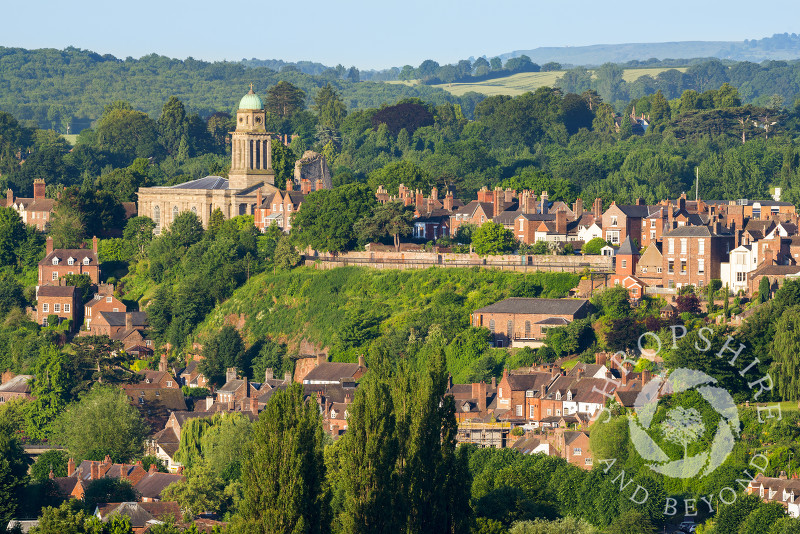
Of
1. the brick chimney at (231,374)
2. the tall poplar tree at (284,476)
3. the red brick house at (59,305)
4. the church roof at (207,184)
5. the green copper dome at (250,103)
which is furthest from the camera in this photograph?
the green copper dome at (250,103)

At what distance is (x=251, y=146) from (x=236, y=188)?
3.21 meters

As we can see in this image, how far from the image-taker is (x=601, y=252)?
84.1m

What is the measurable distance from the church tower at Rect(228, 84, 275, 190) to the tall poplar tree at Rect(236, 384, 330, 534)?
56.4 metres

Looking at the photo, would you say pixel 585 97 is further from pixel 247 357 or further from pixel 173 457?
pixel 173 457

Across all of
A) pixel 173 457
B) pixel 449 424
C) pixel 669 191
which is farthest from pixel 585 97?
pixel 449 424

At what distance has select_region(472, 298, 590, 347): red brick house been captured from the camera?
77.8 metres

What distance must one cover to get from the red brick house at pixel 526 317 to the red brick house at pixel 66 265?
2605 centimetres

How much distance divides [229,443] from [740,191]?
5157 cm

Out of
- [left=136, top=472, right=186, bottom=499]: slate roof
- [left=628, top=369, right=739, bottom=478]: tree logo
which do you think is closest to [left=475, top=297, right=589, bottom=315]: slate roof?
[left=628, top=369, right=739, bottom=478]: tree logo

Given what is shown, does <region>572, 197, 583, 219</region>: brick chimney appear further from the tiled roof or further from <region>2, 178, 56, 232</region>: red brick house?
<region>2, 178, 56, 232</region>: red brick house

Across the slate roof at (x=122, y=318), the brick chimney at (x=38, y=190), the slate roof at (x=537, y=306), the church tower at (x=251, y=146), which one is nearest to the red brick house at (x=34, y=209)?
the brick chimney at (x=38, y=190)

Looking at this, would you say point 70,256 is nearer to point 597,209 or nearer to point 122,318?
point 122,318

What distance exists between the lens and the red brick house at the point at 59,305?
93.5m

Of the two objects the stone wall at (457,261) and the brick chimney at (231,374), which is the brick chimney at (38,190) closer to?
the stone wall at (457,261)
